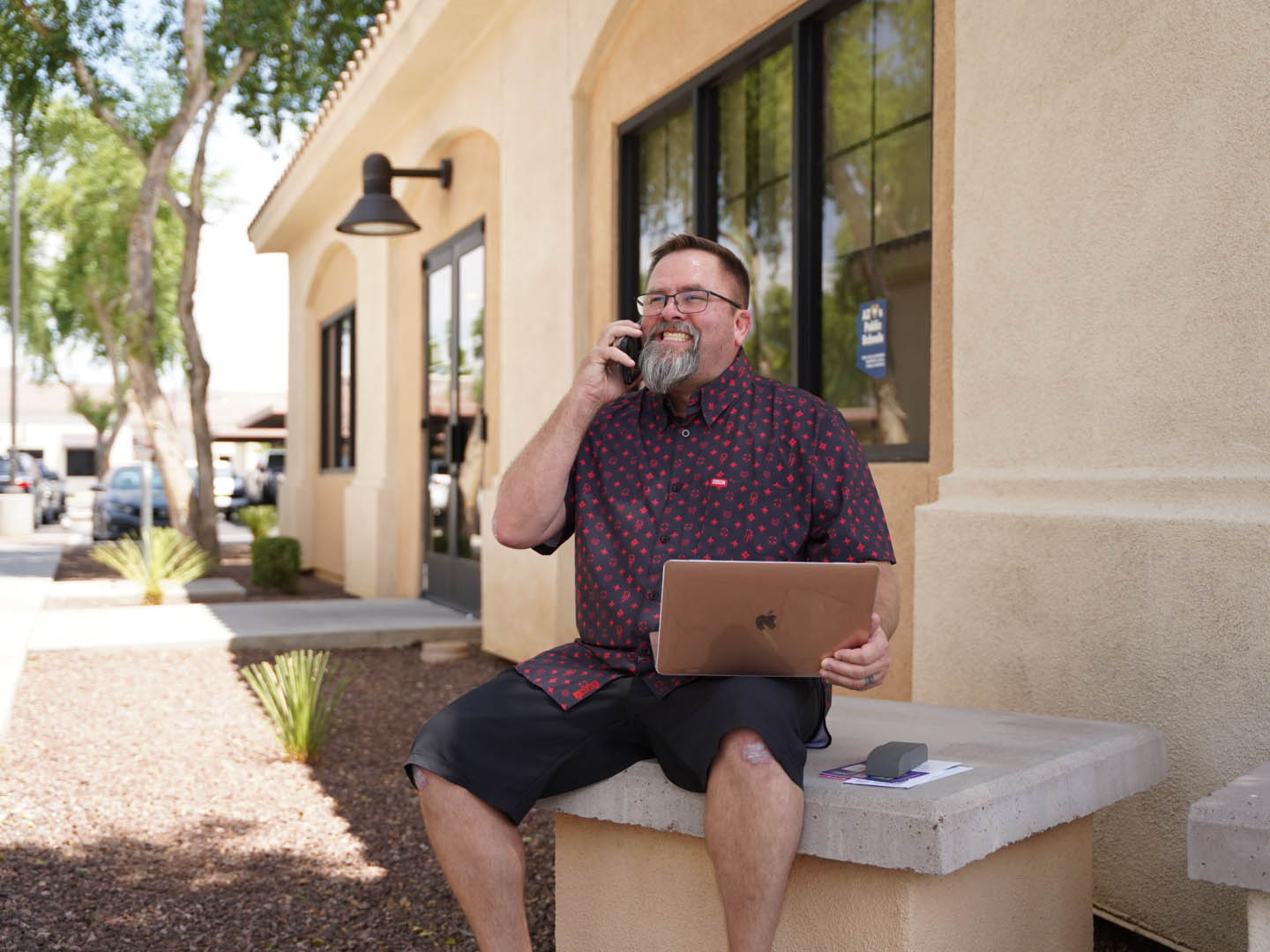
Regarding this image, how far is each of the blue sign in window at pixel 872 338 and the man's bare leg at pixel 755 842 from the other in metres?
2.82

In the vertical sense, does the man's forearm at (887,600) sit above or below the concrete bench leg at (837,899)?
above

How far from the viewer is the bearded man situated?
2494 mm

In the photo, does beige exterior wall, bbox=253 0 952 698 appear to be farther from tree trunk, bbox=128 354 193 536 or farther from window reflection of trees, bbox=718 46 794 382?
tree trunk, bbox=128 354 193 536

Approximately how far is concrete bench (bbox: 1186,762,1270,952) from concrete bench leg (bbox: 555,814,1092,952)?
0.48m

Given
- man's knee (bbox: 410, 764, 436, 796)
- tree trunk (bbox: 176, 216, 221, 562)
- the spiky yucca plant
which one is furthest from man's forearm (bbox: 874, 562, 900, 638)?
tree trunk (bbox: 176, 216, 221, 562)

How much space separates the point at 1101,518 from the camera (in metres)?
3.32

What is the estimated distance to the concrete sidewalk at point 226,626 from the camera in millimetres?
8508

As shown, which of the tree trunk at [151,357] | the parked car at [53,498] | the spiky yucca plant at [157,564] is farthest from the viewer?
the parked car at [53,498]

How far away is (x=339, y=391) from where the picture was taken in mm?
14719

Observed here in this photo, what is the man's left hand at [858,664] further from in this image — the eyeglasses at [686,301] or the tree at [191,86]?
the tree at [191,86]

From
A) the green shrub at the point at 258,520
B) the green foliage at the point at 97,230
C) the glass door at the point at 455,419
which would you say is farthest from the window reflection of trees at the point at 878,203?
the green foliage at the point at 97,230

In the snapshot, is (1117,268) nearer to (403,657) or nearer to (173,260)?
(403,657)

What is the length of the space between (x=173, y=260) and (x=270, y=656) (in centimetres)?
2398

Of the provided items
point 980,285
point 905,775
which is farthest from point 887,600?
point 980,285
